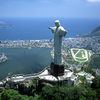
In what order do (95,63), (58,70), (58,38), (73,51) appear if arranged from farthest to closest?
(73,51), (95,63), (58,70), (58,38)

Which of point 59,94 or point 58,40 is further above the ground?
point 58,40

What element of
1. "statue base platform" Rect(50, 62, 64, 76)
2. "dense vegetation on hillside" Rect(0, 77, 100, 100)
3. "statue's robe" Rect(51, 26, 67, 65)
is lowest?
"dense vegetation on hillside" Rect(0, 77, 100, 100)

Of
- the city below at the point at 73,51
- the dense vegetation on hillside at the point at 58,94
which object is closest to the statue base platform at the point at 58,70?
the dense vegetation on hillside at the point at 58,94

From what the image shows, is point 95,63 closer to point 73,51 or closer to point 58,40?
point 73,51

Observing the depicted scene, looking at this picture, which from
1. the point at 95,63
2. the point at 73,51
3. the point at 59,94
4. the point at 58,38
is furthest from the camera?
the point at 73,51

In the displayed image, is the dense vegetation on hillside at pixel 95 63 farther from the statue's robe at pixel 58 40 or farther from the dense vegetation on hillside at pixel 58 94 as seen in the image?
the dense vegetation on hillside at pixel 58 94

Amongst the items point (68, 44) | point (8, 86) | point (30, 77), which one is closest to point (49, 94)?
point (30, 77)

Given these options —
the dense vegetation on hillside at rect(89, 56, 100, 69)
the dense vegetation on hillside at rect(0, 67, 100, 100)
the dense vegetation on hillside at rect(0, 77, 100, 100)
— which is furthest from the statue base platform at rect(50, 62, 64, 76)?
the dense vegetation on hillside at rect(89, 56, 100, 69)

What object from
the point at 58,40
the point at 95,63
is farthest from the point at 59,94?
the point at 95,63

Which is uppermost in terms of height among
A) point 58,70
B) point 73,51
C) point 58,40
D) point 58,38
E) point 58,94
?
point 58,38

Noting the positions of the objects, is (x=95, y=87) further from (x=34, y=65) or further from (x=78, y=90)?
(x=34, y=65)

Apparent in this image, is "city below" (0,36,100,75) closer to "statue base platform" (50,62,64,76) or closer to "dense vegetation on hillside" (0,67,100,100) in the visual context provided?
"statue base platform" (50,62,64,76)
